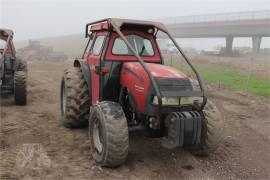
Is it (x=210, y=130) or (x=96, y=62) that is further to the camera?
(x=96, y=62)

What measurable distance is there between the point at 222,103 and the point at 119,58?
5519 millimetres

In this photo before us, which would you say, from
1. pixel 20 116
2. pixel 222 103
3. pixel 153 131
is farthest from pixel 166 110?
pixel 222 103

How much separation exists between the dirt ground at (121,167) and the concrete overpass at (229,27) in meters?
38.5

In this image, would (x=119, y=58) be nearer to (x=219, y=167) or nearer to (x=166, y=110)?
(x=166, y=110)

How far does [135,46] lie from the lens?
595cm

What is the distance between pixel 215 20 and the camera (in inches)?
2053

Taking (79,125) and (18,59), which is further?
(18,59)

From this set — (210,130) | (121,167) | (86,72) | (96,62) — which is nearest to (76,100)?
(86,72)

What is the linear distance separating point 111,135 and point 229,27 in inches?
1766

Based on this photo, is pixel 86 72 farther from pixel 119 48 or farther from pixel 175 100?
pixel 175 100

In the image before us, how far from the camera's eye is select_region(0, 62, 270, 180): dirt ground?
473cm

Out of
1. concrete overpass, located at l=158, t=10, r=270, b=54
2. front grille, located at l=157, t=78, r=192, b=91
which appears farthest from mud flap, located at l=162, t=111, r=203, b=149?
concrete overpass, located at l=158, t=10, r=270, b=54

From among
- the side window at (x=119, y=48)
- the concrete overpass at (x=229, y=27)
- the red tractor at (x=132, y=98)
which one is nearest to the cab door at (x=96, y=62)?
the red tractor at (x=132, y=98)

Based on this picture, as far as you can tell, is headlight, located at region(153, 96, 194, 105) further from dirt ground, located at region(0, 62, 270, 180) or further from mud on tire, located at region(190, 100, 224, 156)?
dirt ground, located at region(0, 62, 270, 180)
